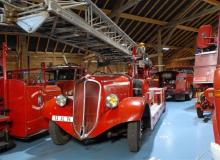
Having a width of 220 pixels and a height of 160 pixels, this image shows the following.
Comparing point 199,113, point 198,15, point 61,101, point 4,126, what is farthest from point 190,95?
point 4,126

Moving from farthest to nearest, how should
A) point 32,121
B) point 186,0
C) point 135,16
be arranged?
point 186,0 → point 135,16 → point 32,121

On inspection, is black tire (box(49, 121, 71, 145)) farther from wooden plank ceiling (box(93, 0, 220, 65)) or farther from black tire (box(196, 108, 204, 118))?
wooden plank ceiling (box(93, 0, 220, 65))

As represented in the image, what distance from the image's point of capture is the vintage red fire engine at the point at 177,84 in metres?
10.6

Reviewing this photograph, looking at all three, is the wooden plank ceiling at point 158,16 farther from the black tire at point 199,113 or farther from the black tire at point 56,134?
the black tire at point 56,134

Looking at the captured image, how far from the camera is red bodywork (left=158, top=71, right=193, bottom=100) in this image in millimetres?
10555

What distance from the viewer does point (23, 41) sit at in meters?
11.2

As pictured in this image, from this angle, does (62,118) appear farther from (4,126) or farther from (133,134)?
(133,134)

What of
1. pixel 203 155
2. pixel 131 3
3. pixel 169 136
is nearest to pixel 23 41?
pixel 131 3

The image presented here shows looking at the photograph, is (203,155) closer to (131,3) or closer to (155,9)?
(131,3)

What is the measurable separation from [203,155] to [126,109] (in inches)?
48.7

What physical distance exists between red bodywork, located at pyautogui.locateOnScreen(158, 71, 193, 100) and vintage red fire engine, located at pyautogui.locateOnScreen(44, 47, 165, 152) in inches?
257

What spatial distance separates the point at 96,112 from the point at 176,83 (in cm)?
747

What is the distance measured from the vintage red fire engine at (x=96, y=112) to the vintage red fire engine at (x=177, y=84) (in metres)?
6.52

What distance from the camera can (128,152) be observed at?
3.78 m
